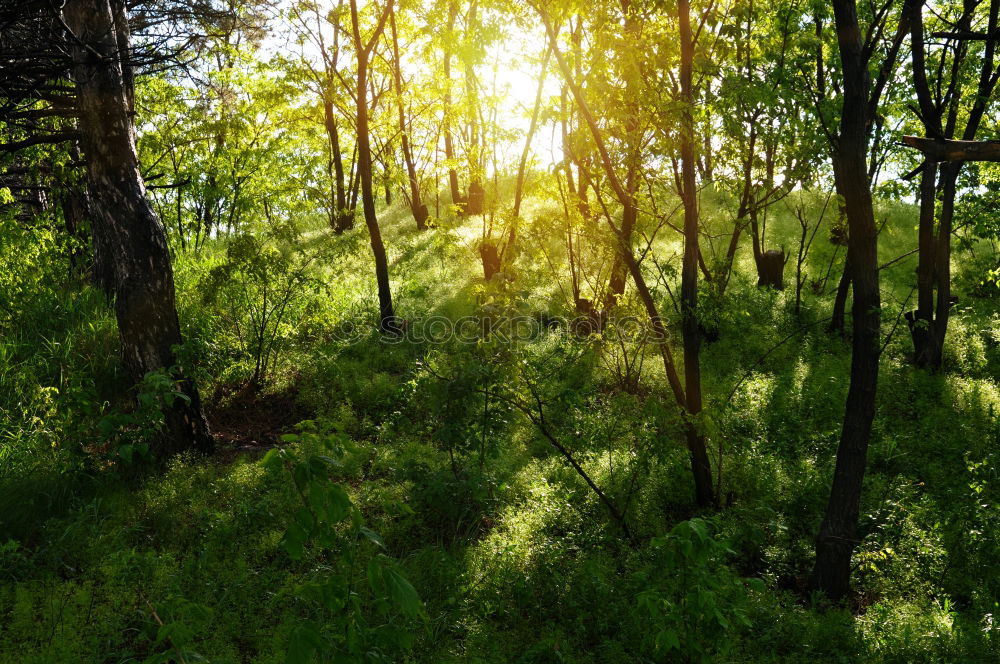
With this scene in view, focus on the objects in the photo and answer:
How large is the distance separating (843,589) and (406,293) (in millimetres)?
9650

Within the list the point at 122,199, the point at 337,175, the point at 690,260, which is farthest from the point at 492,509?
the point at 337,175

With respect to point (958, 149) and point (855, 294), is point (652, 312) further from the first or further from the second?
point (958, 149)

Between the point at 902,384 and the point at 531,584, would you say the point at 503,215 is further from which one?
the point at 902,384

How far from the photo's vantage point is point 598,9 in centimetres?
688

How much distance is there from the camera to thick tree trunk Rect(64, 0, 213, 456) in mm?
6250

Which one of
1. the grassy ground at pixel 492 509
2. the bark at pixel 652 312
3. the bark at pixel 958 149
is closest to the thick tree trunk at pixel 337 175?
the grassy ground at pixel 492 509

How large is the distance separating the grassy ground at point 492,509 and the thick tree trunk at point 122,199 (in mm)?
481

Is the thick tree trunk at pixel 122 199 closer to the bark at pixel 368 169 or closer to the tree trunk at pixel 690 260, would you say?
the bark at pixel 368 169

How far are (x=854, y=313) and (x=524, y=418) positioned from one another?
4.42 m

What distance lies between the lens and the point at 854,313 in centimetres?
505

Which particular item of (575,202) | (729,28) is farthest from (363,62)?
(729,28)

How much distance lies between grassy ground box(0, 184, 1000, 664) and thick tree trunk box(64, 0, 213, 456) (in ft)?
1.58

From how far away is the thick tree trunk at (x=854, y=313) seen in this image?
4762 millimetres

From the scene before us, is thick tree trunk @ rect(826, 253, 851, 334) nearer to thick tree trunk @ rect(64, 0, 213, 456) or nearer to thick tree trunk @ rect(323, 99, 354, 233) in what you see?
thick tree trunk @ rect(64, 0, 213, 456)
